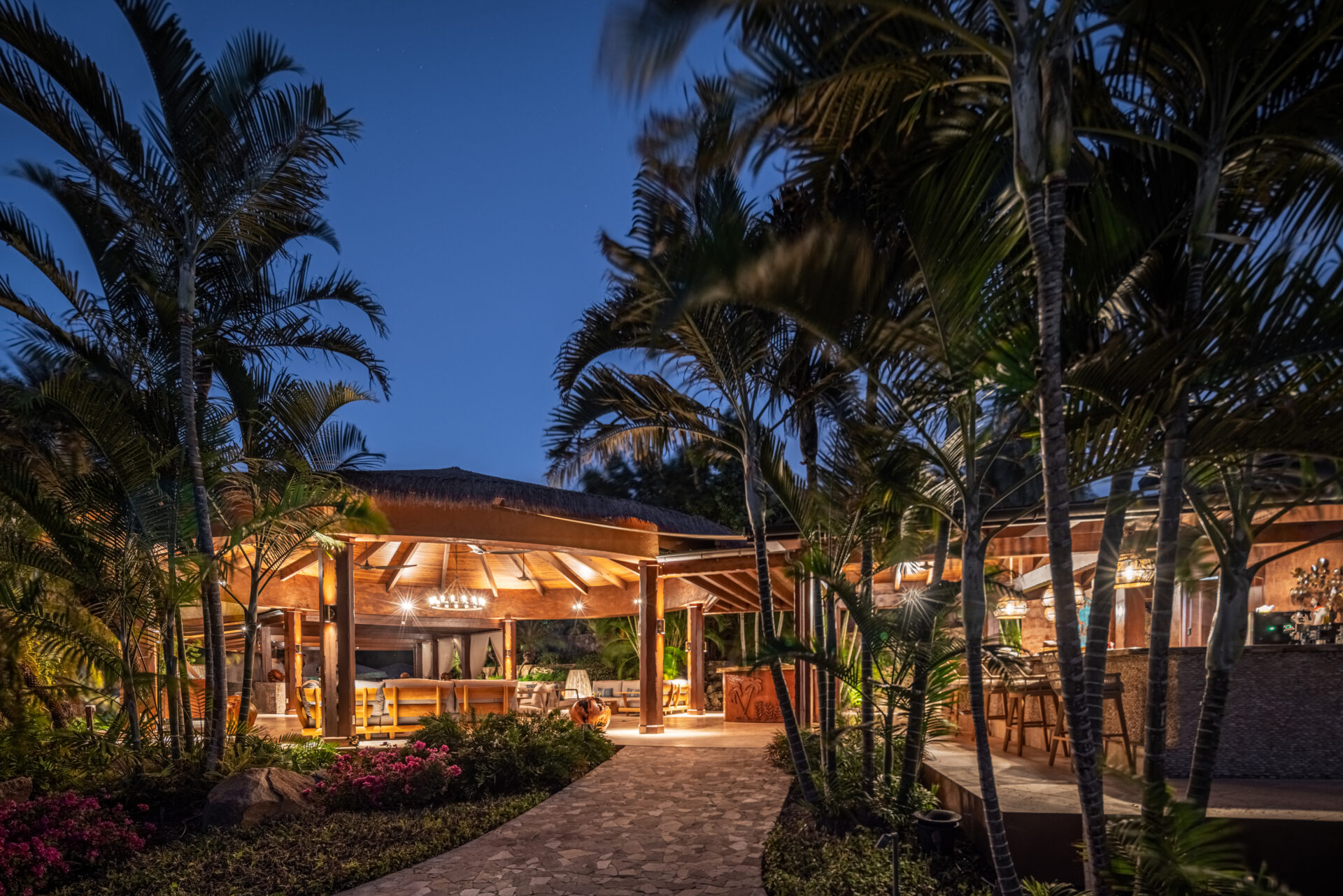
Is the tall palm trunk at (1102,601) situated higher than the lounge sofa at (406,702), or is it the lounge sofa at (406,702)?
the tall palm trunk at (1102,601)

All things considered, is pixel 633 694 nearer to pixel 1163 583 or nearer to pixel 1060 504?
pixel 1163 583

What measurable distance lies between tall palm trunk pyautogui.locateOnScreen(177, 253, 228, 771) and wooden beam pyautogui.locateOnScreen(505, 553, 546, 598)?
6862 millimetres

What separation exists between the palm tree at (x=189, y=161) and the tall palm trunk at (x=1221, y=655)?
6706mm

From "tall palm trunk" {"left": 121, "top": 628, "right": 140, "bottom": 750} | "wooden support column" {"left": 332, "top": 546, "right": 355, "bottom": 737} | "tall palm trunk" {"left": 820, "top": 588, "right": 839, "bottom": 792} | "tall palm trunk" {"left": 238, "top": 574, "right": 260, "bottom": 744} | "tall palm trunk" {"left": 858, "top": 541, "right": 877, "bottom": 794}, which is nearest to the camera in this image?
"tall palm trunk" {"left": 858, "top": 541, "right": 877, "bottom": 794}

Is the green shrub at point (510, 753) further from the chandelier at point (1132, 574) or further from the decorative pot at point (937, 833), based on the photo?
the chandelier at point (1132, 574)

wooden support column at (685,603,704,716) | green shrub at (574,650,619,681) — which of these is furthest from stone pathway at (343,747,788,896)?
green shrub at (574,650,619,681)

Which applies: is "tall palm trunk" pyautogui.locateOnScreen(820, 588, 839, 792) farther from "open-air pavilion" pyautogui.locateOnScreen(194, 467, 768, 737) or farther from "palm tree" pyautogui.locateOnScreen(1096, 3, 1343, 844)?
"open-air pavilion" pyautogui.locateOnScreen(194, 467, 768, 737)

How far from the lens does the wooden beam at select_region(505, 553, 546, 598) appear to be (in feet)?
47.2

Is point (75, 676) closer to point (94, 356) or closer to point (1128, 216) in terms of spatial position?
point (94, 356)

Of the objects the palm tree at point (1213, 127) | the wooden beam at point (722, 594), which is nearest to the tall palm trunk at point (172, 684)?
the wooden beam at point (722, 594)

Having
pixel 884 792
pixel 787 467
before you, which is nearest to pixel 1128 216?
pixel 787 467

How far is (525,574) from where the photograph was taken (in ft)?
49.9

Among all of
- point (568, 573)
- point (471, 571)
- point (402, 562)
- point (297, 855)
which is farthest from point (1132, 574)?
point (402, 562)

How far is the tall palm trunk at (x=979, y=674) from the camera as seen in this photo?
347 centimetres
